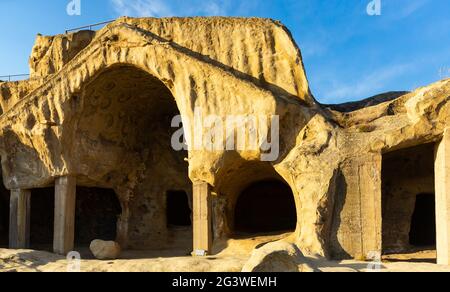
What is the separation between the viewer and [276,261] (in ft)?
31.7

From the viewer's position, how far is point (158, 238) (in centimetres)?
2275

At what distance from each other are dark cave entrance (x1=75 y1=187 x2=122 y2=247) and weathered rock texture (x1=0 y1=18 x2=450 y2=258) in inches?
73.9

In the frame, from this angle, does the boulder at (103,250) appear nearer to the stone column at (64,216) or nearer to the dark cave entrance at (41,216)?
the stone column at (64,216)

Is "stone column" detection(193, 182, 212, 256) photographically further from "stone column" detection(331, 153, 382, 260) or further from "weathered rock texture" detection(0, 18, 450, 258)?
"stone column" detection(331, 153, 382, 260)

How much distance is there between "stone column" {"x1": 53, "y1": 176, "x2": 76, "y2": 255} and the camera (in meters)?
18.3

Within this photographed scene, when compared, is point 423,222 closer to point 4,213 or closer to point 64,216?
point 64,216

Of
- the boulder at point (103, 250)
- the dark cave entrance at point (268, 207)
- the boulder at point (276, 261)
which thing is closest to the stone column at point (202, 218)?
the boulder at point (103, 250)

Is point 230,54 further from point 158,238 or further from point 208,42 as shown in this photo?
point 158,238

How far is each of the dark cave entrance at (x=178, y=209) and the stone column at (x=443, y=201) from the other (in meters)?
13.0

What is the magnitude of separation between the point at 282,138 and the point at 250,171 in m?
3.84

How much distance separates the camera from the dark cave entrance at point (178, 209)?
81.0 ft

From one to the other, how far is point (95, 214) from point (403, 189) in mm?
13847

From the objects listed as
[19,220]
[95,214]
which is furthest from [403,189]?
[19,220]

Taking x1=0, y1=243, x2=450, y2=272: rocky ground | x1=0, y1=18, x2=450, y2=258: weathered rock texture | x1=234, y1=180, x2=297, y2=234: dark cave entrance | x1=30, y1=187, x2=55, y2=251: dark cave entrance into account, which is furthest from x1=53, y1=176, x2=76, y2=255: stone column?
x1=234, y1=180, x2=297, y2=234: dark cave entrance
